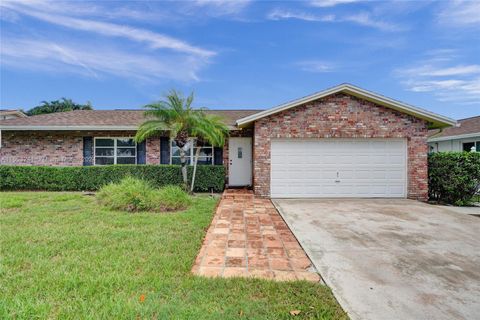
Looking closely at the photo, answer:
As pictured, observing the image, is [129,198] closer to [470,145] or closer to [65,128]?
[65,128]

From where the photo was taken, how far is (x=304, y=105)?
9109 millimetres

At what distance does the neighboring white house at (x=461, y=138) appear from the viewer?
1278 centimetres

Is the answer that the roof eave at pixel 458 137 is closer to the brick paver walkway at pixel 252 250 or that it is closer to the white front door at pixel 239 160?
the white front door at pixel 239 160

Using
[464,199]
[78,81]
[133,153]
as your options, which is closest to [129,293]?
[133,153]

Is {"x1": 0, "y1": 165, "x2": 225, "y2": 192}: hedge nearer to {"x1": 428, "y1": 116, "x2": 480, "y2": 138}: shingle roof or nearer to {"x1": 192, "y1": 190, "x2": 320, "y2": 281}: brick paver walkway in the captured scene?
{"x1": 192, "y1": 190, "x2": 320, "y2": 281}: brick paver walkway

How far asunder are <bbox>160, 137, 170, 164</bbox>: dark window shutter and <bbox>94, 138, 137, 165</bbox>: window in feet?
4.27

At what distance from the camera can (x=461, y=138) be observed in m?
13.3

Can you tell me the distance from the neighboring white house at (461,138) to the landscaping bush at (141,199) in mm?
12547

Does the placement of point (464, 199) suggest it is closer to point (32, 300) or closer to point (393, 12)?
point (393, 12)

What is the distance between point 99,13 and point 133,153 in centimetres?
575

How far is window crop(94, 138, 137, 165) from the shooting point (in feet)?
38.5

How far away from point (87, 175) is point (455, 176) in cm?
1414

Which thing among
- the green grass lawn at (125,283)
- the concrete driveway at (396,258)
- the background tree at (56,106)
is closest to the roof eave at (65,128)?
the green grass lawn at (125,283)

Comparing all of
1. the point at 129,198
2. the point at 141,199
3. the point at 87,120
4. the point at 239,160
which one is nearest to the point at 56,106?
the point at 87,120
